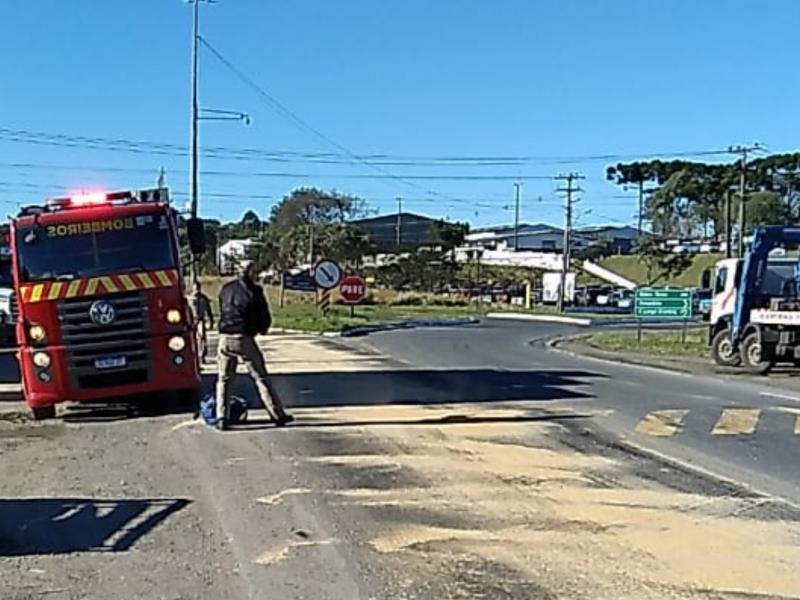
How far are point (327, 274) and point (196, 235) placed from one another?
29.0m

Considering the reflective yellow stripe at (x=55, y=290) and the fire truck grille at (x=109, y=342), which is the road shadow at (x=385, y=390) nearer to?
the fire truck grille at (x=109, y=342)

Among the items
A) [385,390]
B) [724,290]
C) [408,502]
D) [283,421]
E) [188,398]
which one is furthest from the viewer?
[724,290]

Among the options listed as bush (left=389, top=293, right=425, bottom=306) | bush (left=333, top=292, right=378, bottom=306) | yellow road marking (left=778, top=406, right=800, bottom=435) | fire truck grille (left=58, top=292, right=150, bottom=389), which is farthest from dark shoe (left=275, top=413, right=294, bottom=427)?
bush (left=389, top=293, right=425, bottom=306)

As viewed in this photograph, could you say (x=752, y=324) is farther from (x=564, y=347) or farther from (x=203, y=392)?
(x=203, y=392)

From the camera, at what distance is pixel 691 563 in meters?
8.03

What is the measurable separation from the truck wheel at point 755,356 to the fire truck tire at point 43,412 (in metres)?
16.7

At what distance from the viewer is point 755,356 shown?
95.4 ft

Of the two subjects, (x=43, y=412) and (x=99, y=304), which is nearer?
(x=99, y=304)

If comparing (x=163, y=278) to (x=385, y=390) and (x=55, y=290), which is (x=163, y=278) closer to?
(x=55, y=290)

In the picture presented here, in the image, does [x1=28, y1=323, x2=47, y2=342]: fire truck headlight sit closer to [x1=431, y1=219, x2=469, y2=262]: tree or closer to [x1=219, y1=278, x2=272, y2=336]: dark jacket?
[x1=219, y1=278, x2=272, y2=336]: dark jacket

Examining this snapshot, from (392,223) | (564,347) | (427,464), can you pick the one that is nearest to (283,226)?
(392,223)

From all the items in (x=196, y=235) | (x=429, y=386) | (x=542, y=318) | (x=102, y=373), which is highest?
(x=196, y=235)

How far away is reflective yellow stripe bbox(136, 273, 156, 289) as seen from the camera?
1662cm

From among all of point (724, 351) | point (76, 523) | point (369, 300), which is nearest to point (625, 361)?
point (724, 351)
